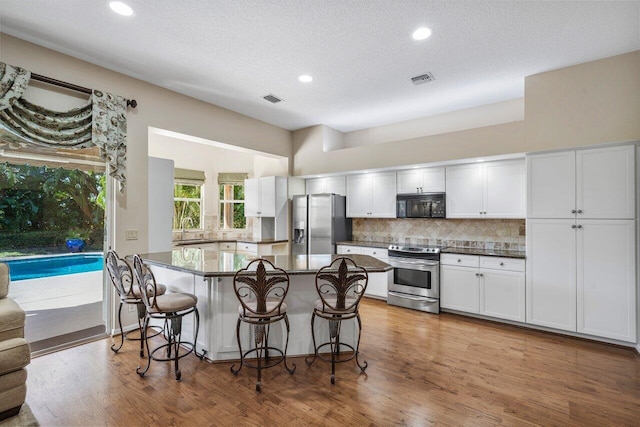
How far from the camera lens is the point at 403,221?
539 centimetres

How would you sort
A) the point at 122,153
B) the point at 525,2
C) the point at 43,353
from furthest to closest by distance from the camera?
the point at 122,153, the point at 43,353, the point at 525,2

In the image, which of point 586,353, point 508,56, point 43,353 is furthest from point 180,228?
point 586,353

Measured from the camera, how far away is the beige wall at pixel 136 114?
299 centimetres

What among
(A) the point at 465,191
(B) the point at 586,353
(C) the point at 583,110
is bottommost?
(B) the point at 586,353

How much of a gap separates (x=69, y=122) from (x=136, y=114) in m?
0.73

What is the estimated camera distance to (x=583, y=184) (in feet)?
11.1

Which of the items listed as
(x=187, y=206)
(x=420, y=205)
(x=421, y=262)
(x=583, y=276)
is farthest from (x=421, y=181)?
(x=187, y=206)

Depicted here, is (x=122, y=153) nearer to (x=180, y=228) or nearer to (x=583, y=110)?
(x=180, y=228)

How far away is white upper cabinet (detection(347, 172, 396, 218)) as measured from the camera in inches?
202

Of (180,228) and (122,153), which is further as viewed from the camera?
(180,228)

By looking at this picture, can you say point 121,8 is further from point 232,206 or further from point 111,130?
point 232,206

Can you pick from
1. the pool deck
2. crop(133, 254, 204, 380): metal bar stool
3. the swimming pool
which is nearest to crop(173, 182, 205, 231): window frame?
the pool deck

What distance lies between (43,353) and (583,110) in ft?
20.3

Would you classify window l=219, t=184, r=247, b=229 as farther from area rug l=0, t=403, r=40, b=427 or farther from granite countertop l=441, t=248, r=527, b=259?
area rug l=0, t=403, r=40, b=427
